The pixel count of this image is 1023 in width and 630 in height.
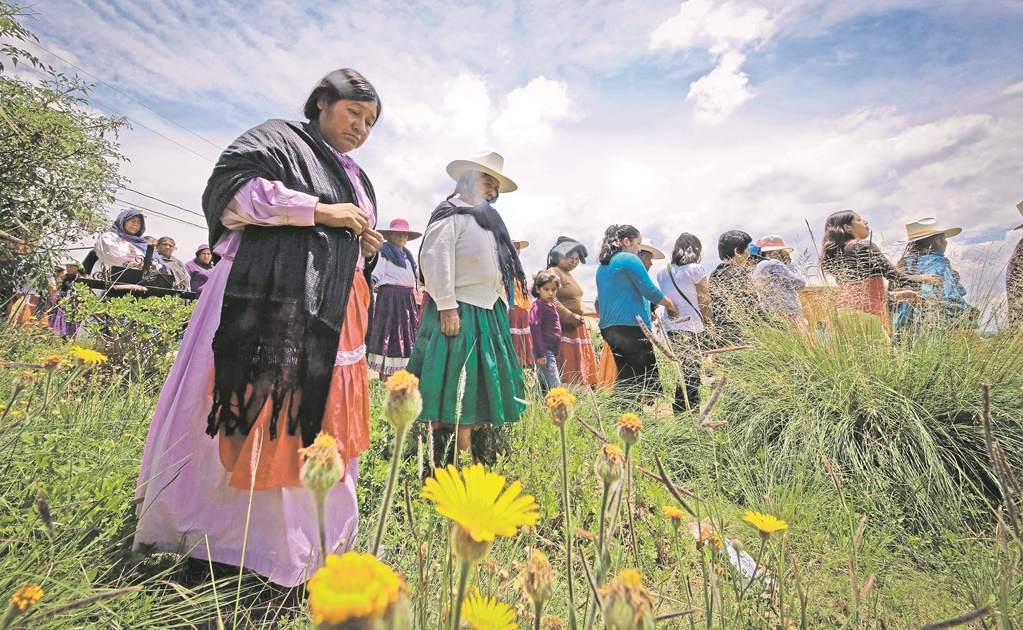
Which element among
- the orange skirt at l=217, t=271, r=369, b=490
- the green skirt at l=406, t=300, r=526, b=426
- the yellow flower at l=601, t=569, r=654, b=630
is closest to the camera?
the yellow flower at l=601, t=569, r=654, b=630

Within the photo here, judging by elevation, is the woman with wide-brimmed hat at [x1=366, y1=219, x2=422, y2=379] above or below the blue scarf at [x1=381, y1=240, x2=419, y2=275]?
below

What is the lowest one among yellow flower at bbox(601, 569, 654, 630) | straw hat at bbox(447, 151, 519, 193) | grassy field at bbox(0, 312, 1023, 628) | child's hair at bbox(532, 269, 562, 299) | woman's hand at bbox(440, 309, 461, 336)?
grassy field at bbox(0, 312, 1023, 628)

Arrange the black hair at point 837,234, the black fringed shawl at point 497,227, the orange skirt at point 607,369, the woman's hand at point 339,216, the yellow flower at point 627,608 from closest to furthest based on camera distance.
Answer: the yellow flower at point 627,608 < the woman's hand at point 339,216 < the black fringed shawl at point 497,227 < the black hair at point 837,234 < the orange skirt at point 607,369

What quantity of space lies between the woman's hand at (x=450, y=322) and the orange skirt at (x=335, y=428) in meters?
0.82

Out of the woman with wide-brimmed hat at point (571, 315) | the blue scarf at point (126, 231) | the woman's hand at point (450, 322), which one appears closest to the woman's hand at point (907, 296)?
the woman with wide-brimmed hat at point (571, 315)

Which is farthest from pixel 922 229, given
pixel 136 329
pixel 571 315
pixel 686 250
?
pixel 136 329

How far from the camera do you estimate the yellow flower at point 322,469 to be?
1.52 feet

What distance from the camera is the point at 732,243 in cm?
488

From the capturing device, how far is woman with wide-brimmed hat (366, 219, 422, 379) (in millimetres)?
5570

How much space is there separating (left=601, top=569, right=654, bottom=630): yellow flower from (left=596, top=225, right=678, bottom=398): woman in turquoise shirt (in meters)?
3.94

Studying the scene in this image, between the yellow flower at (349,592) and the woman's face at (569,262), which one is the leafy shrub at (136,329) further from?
the yellow flower at (349,592)

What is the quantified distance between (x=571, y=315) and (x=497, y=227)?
107 inches

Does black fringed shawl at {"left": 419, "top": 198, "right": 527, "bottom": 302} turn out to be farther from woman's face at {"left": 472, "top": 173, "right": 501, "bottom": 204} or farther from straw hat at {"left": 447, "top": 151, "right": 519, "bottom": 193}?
straw hat at {"left": 447, "top": 151, "right": 519, "bottom": 193}

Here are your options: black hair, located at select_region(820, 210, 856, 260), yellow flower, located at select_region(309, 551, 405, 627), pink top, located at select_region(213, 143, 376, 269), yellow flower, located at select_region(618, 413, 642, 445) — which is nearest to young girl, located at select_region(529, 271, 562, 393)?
black hair, located at select_region(820, 210, 856, 260)
